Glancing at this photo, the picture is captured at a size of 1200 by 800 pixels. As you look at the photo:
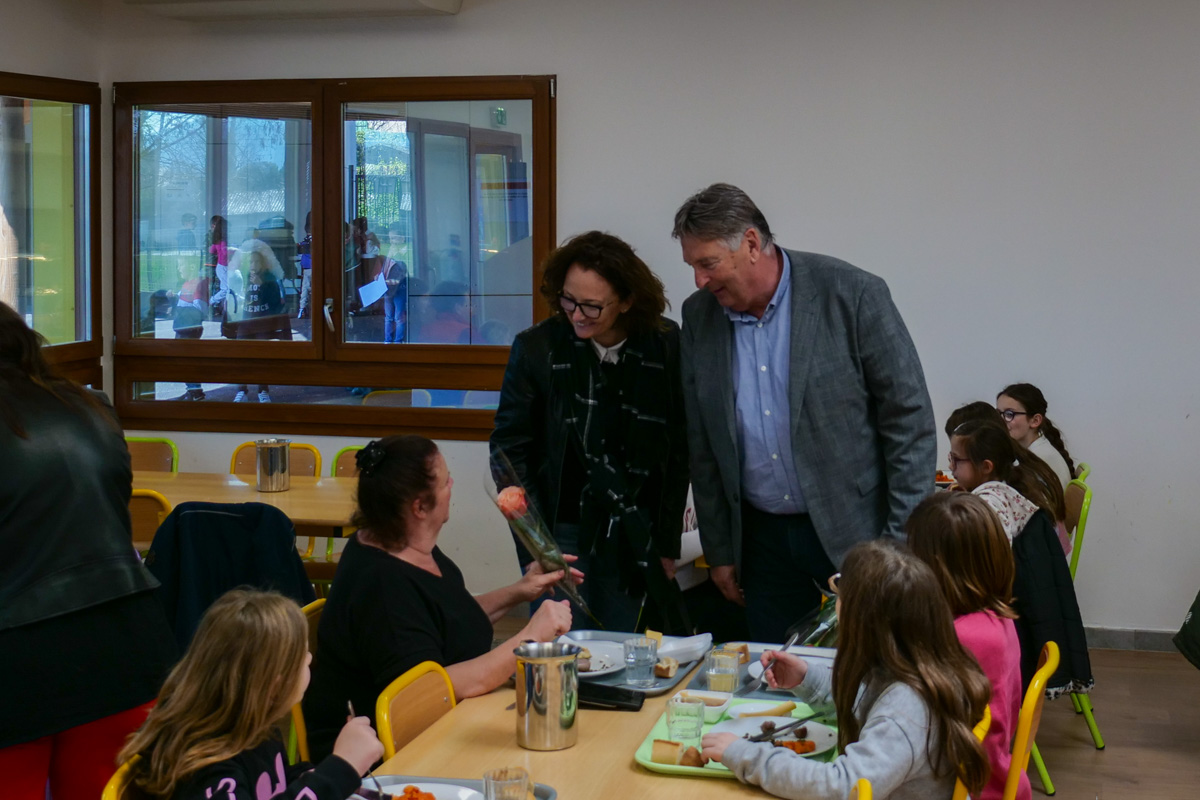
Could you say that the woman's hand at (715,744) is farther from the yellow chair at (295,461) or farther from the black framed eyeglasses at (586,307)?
the yellow chair at (295,461)

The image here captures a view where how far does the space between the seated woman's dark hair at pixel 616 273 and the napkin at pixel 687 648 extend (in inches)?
34.0

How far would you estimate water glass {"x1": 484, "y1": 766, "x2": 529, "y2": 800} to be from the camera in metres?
1.66

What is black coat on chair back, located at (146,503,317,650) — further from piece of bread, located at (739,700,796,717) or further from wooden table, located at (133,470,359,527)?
piece of bread, located at (739,700,796,717)

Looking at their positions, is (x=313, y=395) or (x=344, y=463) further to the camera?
(x=313, y=395)

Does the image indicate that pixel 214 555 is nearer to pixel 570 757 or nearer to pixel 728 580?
pixel 728 580

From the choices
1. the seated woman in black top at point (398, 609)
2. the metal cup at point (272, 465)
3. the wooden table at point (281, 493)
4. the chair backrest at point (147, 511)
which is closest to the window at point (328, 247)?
the wooden table at point (281, 493)

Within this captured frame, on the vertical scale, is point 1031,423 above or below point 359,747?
above

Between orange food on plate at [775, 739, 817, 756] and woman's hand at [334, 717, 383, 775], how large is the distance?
0.63 meters

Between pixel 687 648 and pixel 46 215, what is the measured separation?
4.58 metres

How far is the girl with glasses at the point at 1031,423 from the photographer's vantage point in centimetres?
455

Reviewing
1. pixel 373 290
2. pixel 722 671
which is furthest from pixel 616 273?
pixel 373 290

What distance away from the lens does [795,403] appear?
2.65 m

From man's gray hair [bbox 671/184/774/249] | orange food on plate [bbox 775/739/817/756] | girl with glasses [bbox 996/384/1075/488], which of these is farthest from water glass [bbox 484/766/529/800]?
girl with glasses [bbox 996/384/1075/488]

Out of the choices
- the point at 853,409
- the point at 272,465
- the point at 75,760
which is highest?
the point at 853,409
